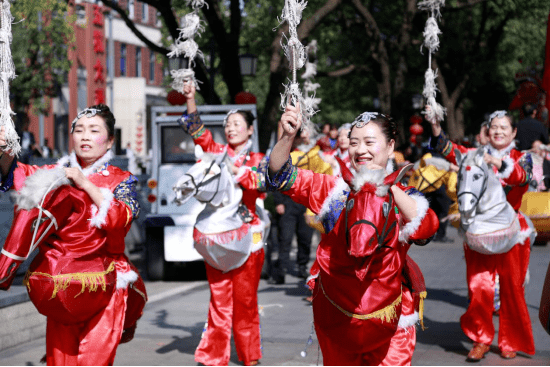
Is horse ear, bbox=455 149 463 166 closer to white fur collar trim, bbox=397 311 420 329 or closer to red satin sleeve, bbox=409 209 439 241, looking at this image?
white fur collar trim, bbox=397 311 420 329

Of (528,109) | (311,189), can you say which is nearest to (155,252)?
(528,109)

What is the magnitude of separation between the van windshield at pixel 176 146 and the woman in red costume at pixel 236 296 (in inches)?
189

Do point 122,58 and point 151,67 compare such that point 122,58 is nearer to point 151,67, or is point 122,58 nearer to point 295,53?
point 151,67

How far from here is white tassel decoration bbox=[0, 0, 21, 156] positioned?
412 centimetres

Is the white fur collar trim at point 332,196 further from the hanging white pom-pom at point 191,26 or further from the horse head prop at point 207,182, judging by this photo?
the hanging white pom-pom at point 191,26

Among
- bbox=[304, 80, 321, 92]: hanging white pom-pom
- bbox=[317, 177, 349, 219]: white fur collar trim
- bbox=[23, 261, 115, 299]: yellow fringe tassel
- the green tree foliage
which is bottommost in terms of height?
bbox=[23, 261, 115, 299]: yellow fringe tassel

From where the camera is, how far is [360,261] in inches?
140

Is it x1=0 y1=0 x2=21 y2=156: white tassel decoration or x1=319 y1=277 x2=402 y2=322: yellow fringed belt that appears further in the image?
x1=0 y1=0 x2=21 y2=156: white tassel decoration

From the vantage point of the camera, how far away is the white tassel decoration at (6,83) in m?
4.12

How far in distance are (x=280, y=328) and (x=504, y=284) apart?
7.34 ft

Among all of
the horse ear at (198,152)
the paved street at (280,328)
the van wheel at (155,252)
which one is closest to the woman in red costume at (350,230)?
the paved street at (280,328)

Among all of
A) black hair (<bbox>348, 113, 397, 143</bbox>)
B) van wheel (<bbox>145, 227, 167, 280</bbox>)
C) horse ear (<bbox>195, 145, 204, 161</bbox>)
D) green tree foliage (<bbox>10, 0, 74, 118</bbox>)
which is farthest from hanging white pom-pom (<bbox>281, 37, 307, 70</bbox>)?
green tree foliage (<bbox>10, 0, 74, 118</bbox>)

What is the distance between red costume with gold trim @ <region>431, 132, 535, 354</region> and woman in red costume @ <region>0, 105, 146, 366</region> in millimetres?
3313

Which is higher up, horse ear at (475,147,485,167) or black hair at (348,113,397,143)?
black hair at (348,113,397,143)
